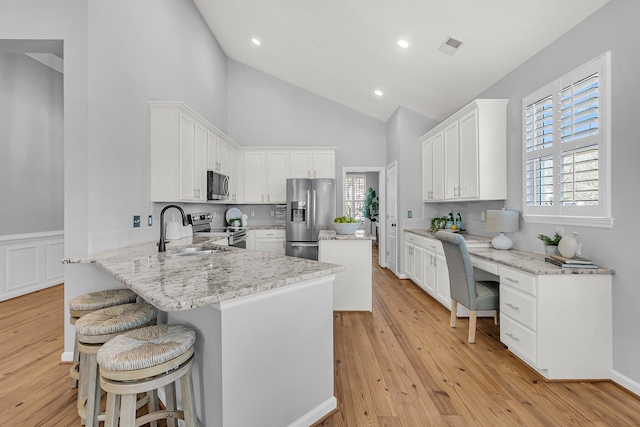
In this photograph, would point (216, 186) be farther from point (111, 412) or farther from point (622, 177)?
point (622, 177)

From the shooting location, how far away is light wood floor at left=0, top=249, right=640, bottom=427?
5.99 ft

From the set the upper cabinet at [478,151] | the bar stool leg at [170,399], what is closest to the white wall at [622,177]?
the upper cabinet at [478,151]

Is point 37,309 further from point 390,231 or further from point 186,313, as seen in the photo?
point 390,231

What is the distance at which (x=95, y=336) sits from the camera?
1.56m

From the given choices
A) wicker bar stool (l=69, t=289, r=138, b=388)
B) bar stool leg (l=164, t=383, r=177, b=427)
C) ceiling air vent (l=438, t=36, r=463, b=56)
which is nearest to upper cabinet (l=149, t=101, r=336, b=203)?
wicker bar stool (l=69, t=289, r=138, b=388)

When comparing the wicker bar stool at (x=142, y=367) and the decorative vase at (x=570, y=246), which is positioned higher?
the decorative vase at (x=570, y=246)

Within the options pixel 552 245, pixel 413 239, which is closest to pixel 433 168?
pixel 413 239

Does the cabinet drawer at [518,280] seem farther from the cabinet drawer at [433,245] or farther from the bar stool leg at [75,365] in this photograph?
the bar stool leg at [75,365]

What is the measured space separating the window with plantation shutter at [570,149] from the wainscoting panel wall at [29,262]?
646 centimetres

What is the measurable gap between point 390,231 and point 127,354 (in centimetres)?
530

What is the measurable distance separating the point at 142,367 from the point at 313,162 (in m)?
4.92

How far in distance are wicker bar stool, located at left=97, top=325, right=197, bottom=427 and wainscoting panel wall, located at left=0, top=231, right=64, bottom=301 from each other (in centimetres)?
426

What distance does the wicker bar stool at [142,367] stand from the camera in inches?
47.3

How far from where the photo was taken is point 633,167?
2.03 meters
